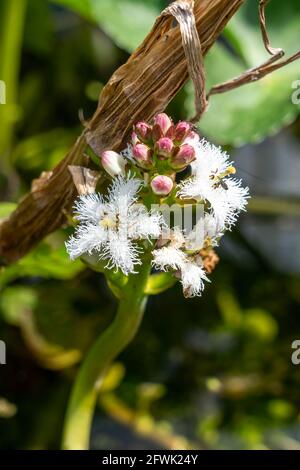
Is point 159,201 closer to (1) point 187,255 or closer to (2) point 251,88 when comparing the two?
(1) point 187,255

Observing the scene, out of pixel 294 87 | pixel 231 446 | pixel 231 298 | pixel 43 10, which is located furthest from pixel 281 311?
pixel 43 10

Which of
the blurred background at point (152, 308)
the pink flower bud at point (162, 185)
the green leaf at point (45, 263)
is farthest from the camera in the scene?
the blurred background at point (152, 308)

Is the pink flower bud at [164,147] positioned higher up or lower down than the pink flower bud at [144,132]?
lower down

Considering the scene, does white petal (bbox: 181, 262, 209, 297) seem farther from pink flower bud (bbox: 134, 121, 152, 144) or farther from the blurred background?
A: the blurred background

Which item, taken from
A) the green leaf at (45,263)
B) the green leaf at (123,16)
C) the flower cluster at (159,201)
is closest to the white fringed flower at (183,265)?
the flower cluster at (159,201)

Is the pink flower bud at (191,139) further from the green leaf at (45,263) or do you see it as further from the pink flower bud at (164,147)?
the green leaf at (45,263)
